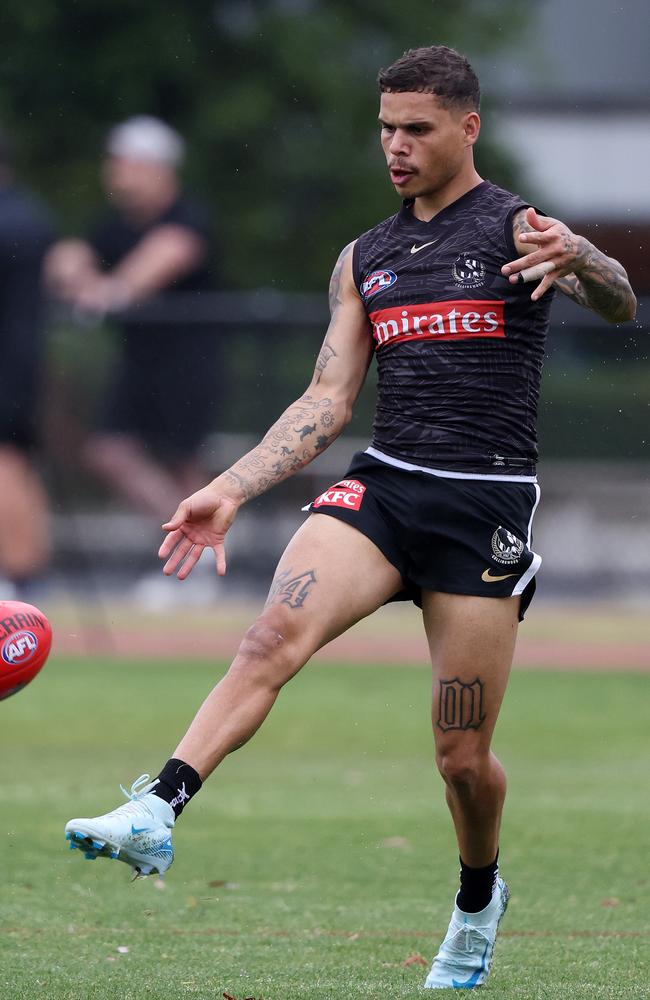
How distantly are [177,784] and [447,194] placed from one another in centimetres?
217

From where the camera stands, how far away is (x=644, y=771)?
10023 millimetres

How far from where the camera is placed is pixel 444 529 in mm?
5734

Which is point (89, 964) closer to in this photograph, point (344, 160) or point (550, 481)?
point (550, 481)

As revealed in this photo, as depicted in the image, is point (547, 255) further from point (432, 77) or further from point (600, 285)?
point (432, 77)

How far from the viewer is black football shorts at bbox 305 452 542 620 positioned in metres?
5.73

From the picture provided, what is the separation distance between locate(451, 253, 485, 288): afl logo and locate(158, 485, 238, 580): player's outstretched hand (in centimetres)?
102

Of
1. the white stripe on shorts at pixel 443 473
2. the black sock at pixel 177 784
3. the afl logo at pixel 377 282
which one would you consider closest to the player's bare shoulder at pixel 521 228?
the afl logo at pixel 377 282

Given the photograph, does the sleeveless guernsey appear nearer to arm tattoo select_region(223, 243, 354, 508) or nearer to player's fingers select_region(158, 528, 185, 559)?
arm tattoo select_region(223, 243, 354, 508)

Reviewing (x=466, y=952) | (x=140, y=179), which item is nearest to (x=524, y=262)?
(x=466, y=952)

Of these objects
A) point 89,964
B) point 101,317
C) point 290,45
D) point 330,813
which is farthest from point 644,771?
point 290,45

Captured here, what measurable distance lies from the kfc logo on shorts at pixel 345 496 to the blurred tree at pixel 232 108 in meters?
19.7

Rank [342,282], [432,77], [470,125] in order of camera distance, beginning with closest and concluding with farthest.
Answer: [432,77], [470,125], [342,282]

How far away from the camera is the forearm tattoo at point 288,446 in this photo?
588cm

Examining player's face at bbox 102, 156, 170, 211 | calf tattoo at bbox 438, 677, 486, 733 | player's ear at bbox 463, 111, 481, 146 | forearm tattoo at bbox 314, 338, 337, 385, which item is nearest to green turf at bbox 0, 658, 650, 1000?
calf tattoo at bbox 438, 677, 486, 733
